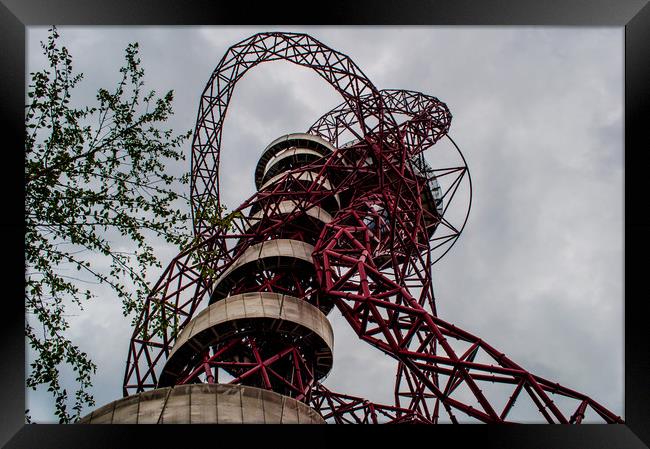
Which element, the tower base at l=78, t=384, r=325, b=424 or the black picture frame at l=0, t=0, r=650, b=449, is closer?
the black picture frame at l=0, t=0, r=650, b=449

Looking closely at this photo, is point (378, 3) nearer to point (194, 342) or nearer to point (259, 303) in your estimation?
point (259, 303)

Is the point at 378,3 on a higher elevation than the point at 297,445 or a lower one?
higher

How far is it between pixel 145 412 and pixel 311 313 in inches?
398

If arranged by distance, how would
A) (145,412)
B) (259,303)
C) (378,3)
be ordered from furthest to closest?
1. (259,303)
2. (145,412)
3. (378,3)

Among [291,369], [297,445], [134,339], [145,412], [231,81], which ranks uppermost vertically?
[231,81]

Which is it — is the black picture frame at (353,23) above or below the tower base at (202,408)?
above

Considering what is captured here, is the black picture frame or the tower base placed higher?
the black picture frame

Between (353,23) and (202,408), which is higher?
(353,23)

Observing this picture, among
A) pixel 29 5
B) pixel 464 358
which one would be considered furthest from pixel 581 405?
pixel 29 5

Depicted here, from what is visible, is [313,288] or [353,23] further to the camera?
[313,288]

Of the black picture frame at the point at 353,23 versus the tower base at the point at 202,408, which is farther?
the tower base at the point at 202,408

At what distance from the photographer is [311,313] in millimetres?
23031

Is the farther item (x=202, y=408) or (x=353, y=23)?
(x=202, y=408)

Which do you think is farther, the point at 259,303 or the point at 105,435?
the point at 259,303
